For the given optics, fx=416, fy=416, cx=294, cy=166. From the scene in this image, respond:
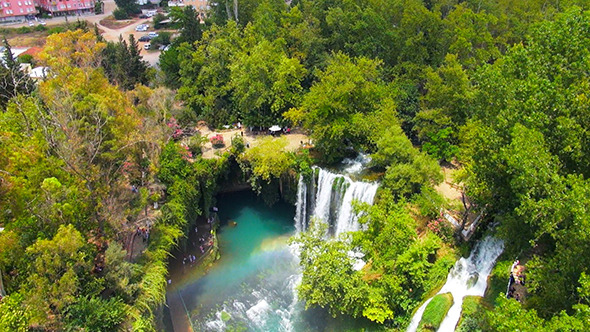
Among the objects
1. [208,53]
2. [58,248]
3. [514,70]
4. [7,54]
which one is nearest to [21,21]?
[7,54]

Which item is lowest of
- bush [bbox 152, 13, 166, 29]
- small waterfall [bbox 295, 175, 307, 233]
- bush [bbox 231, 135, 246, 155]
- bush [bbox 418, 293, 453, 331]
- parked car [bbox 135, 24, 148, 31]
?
small waterfall [bbox 295, 175, 307, 233]

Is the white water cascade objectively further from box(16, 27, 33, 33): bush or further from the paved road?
box(16, 27, 33, 33): bush

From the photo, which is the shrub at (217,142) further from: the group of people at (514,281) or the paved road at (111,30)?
the paved road at (111,30)

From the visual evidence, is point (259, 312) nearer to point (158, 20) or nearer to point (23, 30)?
point (158, 20)

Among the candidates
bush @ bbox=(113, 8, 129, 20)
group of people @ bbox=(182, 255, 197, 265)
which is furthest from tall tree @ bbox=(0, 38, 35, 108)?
bush @ bbox=(113, 8, 129, 20)

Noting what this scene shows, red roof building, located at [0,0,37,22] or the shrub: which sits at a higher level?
red roof building, located at [0,0,37,22]

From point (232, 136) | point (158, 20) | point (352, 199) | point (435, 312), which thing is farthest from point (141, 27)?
point (435, 312)

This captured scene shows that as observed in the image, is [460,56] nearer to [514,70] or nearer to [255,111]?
[514,70]
